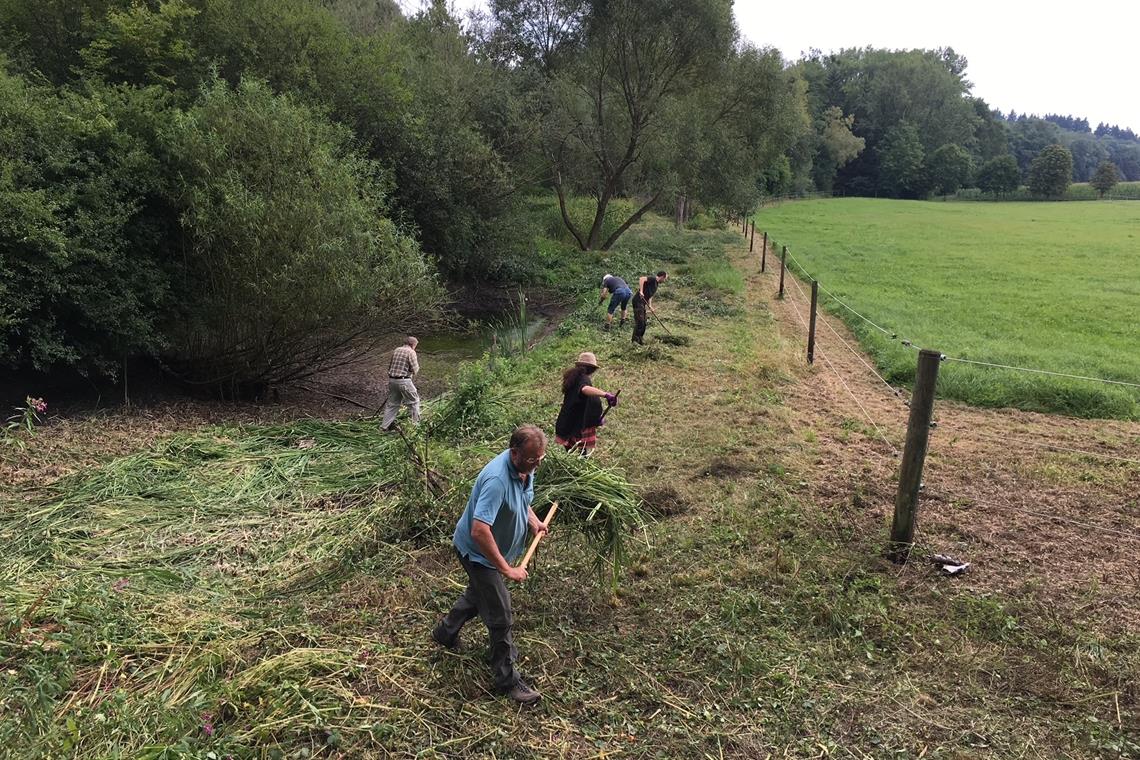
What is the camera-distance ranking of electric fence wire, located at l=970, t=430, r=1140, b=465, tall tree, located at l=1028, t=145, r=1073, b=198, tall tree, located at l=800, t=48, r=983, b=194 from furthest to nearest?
tall tree, located at l=800, t=48, r=983, b=194 → tall tree, located at l=1028, t=145, r=1073, b=198 → electric fence wire, located at l=970, t=430, r=1140, b=465

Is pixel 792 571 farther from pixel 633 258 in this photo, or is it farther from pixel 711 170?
pixel 711 170

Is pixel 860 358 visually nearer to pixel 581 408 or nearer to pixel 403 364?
pixel 581 408

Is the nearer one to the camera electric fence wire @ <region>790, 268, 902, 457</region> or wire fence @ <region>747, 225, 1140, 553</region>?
wire fence @ <region>747, 225, 1140, 553</region>

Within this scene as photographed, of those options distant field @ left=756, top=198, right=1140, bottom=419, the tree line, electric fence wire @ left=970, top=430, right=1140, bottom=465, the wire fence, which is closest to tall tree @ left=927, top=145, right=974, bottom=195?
distant field @ left=756, top=198, right=1140, bottom=419

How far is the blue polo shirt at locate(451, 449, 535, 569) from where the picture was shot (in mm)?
4023

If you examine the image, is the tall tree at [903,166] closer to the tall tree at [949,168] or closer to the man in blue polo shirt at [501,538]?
the tall tree at [949,168]

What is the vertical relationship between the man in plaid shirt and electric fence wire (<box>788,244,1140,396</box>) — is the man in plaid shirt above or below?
below

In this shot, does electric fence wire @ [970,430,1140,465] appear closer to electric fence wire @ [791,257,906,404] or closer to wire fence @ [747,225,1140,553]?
wire fence @ [747,225,1140,553]

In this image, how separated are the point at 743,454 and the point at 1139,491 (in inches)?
157

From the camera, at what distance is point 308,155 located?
12.7 m

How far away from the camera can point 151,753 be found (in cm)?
346

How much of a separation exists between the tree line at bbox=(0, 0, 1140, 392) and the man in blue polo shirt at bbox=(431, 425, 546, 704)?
861cm

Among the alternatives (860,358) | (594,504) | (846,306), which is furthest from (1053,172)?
(594,504)

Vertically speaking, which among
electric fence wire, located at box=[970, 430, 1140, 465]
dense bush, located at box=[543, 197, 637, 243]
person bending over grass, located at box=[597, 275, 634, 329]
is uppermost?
dense bush, located at box=[543, 197, 637, 243]
